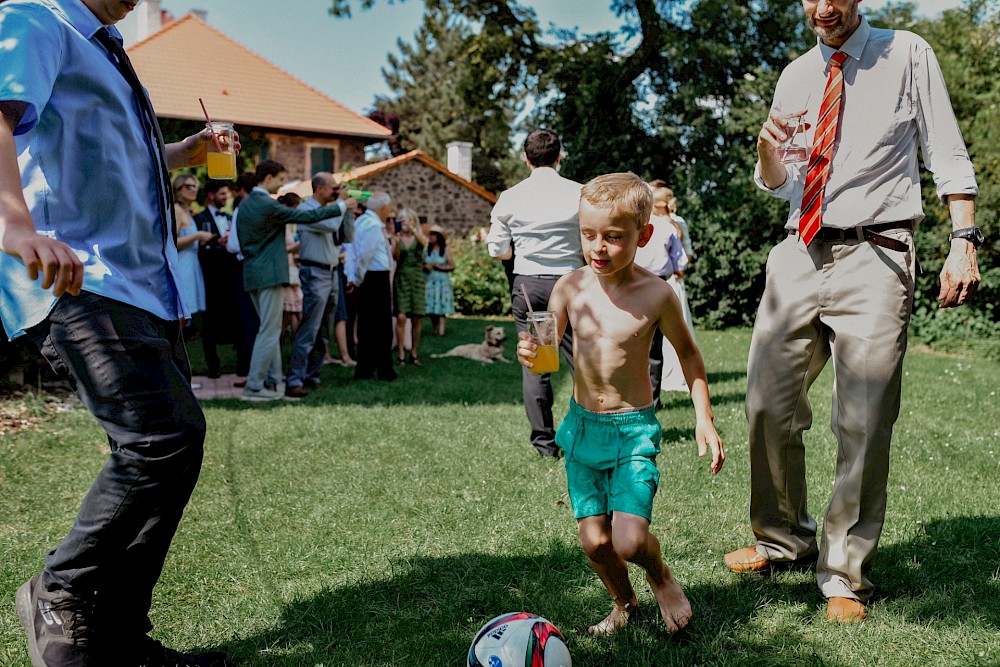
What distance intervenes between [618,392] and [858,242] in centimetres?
120

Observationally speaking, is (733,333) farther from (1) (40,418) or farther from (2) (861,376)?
(2) (861,376)

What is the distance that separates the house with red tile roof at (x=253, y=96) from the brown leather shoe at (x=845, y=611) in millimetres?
26597

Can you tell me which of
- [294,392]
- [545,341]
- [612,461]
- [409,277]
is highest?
[545,341]

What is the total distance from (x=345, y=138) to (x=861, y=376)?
29047 millimetres

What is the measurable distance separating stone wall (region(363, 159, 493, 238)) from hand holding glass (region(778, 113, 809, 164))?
25.8m

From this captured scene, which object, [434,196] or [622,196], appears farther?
[434,196]

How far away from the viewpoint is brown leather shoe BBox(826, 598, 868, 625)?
353 centimetres

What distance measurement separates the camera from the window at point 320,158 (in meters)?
30.1

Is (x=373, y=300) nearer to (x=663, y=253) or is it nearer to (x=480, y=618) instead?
(x=663, y=253)

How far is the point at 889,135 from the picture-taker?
3549 mm

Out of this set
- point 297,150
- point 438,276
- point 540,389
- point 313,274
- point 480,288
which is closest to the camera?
point 540,389

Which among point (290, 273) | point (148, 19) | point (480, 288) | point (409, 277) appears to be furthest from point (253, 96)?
point (290, 273)

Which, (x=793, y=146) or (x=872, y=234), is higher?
(x=793, y=146)

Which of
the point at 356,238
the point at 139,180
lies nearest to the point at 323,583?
the point at 139,180
